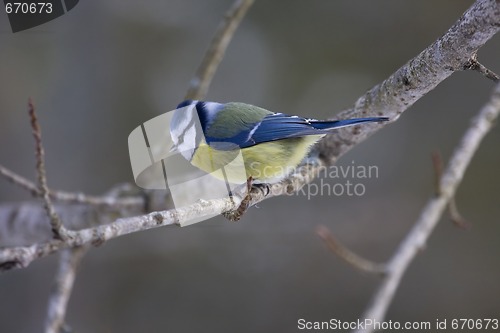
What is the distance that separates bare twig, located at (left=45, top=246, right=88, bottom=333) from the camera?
49.5 inches

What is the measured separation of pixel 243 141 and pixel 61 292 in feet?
1.90

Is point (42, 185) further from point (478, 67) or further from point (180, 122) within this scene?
point (478, 67)

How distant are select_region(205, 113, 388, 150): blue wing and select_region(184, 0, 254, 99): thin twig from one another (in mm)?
287

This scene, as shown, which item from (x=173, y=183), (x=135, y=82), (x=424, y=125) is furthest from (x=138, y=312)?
(x=424, y=125)

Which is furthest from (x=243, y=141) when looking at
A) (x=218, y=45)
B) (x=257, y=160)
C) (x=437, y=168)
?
(x=437, y=168)

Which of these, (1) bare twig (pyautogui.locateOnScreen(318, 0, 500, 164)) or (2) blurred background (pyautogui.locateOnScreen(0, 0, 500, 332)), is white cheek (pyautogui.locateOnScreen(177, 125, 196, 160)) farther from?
(2) blurred background (pyautogui.locateOnScreen(0, 0, 500, 332))

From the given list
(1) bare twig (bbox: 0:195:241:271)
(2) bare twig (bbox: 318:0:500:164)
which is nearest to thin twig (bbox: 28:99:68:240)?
(1) bare twig (bbox: 0:195:241:271)

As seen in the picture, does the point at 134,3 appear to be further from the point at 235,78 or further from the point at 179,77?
the point at 235,78

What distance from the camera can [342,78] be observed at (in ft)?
8.41

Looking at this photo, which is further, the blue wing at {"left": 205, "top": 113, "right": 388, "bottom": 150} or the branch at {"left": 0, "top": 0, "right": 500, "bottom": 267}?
the blue wing at {"left": 205, "top": 113, "right": 388, "bottom": 150}

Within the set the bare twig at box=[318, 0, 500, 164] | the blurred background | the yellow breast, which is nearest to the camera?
the bare twig at box=[318, 0, 500, 164]

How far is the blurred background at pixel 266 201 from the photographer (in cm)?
226

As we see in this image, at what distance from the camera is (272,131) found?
4.62 feet

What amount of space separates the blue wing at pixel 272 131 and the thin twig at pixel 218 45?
0.29m
